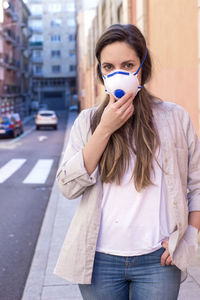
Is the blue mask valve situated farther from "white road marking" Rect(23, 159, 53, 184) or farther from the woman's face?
"white road marking" Rect(23, 159, 53, 184)

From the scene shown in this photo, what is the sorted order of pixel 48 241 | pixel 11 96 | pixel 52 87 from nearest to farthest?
pixel 48 241 < pixel 11 96 < pixel 52 87

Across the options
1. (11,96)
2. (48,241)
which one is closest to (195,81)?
(48,241)

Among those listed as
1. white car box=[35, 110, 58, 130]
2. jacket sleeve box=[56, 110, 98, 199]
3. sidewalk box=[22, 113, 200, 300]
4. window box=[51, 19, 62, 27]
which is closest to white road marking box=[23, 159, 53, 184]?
sidewalk box=[22, 113, 200, 300]

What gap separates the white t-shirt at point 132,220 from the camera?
6.23 ft

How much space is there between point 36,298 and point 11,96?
186ft

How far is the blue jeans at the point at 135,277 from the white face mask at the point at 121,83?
0.66 meters

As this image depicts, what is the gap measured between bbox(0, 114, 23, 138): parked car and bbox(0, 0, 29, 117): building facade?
1946 centimetres

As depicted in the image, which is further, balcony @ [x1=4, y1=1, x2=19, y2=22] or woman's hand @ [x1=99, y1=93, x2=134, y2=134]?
balcony @ [x1=4, y1=1, x2=19, y2=22]

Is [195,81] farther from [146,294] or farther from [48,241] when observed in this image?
[146,294]

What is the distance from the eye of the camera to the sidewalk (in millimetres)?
4344

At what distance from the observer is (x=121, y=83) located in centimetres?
184

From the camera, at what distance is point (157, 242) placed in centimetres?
191

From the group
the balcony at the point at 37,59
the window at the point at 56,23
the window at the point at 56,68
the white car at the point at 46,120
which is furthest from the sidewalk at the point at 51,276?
the window at the point at 56,23

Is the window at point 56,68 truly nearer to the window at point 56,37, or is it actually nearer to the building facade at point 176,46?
the window at point 56,37
